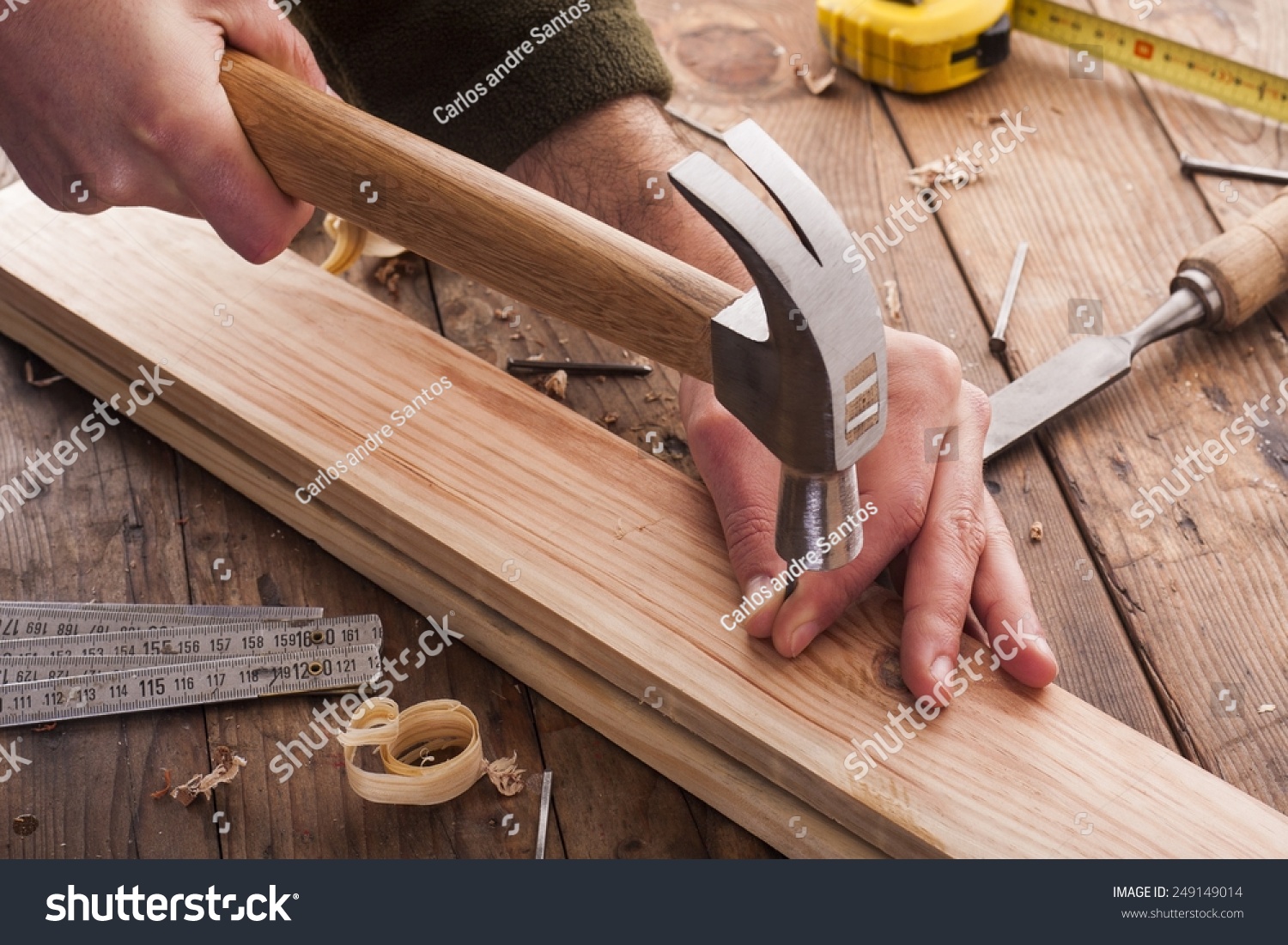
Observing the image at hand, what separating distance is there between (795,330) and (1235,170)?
1361 millimetres

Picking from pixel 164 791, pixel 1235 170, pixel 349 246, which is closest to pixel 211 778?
pixel 164 791

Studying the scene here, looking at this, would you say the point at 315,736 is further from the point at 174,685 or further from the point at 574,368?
the point at 574,368

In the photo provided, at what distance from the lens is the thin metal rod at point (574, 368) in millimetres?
1840

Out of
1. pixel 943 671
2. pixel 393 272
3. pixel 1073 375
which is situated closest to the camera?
pixel 943 671

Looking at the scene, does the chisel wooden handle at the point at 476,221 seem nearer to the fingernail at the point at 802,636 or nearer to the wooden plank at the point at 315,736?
the fingernail at the point at 802,636

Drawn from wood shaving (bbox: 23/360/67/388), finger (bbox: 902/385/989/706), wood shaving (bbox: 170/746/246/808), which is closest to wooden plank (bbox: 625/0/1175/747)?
finger (bbox: 902/385/989/706)

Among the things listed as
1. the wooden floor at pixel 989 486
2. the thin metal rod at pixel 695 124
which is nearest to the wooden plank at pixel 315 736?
the wooden floor at pixel 989 486

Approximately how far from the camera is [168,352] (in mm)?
1721

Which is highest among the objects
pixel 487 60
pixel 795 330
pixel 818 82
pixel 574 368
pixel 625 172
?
pixel 795 330

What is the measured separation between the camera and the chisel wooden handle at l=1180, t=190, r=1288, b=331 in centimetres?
174

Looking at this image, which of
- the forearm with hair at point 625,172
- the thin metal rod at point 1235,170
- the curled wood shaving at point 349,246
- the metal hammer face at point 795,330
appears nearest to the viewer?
the metal hammer face at point 795,330

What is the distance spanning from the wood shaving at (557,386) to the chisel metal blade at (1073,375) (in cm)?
59

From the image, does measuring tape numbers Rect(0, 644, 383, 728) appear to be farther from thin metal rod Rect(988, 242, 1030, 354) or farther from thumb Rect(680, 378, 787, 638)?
thin metal rod Rect(988, 242, 1030, 354)

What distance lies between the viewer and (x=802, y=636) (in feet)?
4.48
